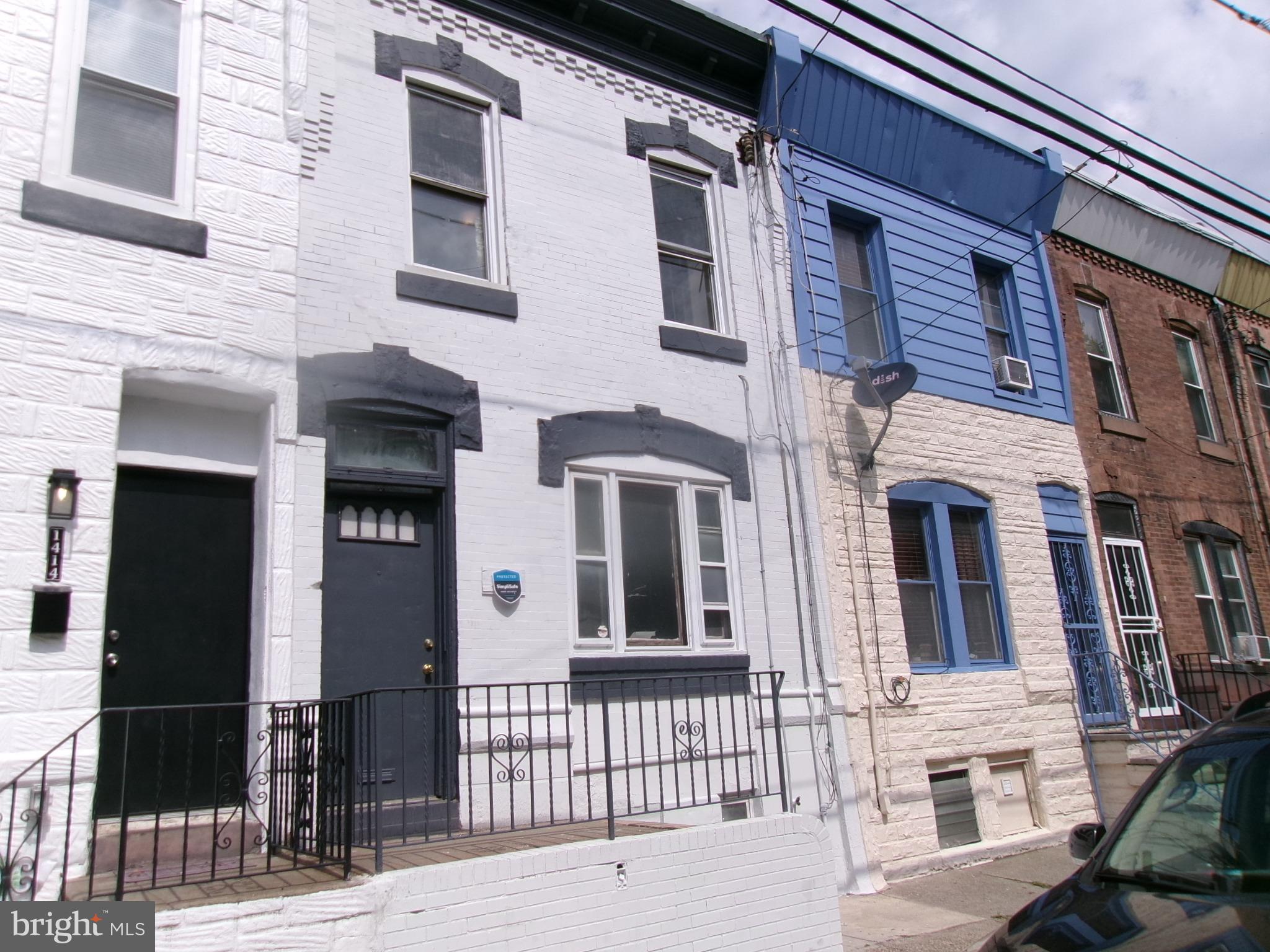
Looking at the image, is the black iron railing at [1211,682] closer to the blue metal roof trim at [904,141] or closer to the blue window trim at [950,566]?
the blue window trim at [950,566]

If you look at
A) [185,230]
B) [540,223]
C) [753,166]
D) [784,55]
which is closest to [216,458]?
[185,230]

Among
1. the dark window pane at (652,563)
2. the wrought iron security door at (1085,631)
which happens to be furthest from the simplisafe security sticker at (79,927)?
the wrought iron security door at (1085,631)

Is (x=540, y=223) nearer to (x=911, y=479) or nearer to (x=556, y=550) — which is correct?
(x=556, y=550)

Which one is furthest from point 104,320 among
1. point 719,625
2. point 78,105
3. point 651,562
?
point 719,625

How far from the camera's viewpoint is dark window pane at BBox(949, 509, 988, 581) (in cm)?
1019

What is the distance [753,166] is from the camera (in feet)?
32.1

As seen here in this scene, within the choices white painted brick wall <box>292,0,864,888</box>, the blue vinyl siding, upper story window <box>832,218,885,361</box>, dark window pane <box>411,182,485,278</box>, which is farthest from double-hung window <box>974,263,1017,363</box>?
dark window pane <box>411,182,485,278</box>

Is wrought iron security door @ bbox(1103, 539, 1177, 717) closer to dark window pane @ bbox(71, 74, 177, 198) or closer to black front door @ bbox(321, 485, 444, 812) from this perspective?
black front door @ bbox(321, 485, 444, 812)

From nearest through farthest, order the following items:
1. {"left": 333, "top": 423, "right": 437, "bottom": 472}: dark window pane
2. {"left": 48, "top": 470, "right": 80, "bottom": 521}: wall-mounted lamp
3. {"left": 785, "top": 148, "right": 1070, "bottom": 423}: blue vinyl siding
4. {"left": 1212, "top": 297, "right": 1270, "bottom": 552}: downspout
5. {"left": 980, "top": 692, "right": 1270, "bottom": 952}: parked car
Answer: {"left": 980, "top": 692, "right": 1270, "bottom": 952}: parked car → {"left": 48, "top": 470, "right": 80, "bottom": 521}: wall-mounted lamp → {"left": 333, "top": 423, "right": 437, "bottom": 472}: dark window pane → {"left": 785, "top": 148, "right": 1070, "bottom": 423}: blue vinyl siding → {"left": 1212, "top": 297, "right": 1270, "bottom": 552}: downspout

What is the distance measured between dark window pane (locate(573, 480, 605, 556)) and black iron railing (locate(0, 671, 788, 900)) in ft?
3.61

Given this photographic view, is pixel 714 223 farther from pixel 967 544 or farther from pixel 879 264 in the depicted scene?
pixel 967 544

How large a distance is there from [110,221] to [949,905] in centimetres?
750

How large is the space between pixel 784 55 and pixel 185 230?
6264mm

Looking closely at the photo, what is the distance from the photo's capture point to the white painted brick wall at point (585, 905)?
4414 mm
